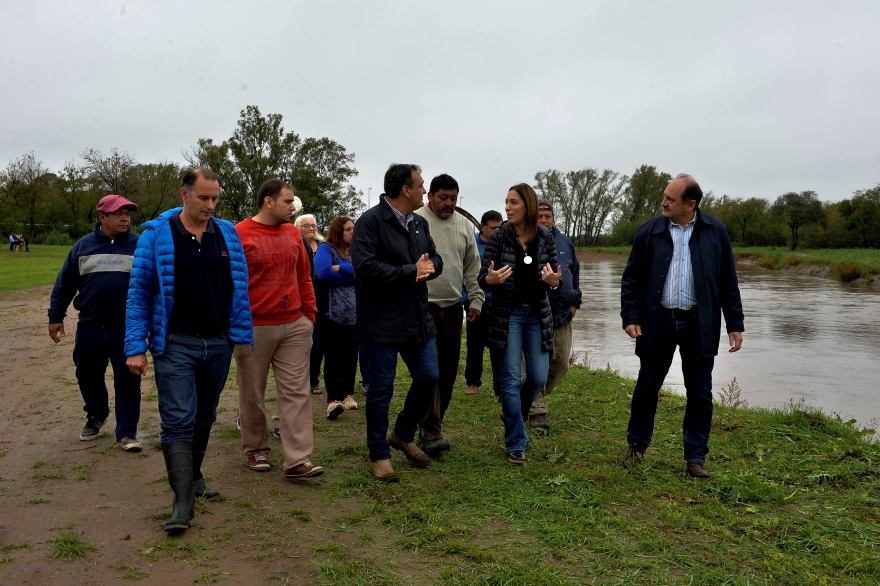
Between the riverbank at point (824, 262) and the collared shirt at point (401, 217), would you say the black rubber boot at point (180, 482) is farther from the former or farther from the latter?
the riverbank at point (824, 262)

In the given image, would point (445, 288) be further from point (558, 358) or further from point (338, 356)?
point (338, 356)

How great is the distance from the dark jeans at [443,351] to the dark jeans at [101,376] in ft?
7.82

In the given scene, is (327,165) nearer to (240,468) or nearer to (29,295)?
(29,295)

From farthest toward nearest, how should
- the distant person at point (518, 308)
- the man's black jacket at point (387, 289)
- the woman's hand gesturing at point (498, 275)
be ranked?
1. the distant person at point (518, 308)
2. the woman's hand gesturing at point (498, 275)
3. the man's black jacket at point (387, 289)

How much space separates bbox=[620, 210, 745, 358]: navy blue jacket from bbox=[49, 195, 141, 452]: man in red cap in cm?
404

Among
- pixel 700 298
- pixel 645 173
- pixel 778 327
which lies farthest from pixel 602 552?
pixel 645 173

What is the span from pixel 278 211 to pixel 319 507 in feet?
6.82

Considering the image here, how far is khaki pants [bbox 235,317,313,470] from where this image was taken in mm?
4895

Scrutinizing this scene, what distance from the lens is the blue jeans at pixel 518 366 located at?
17.4 ft


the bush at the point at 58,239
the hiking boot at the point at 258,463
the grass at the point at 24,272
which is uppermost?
the bush at the point at 58,239

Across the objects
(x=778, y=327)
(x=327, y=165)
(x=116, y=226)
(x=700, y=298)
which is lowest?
(x=778, y=327)

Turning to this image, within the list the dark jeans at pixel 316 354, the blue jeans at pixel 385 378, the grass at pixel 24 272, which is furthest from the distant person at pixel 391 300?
the grass at pixel 24 272

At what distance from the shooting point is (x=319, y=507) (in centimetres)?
433

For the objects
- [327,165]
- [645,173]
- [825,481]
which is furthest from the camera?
[645,173]
